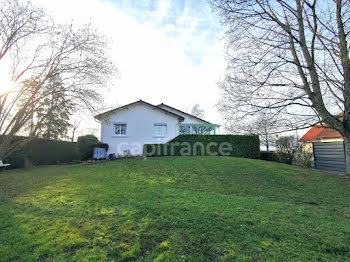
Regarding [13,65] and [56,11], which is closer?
[13,65]

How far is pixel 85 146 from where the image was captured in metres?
17.0

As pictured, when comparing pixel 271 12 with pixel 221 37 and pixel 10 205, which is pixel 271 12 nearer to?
pixel 221 37

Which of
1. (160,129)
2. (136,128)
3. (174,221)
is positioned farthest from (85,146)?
(174,221)

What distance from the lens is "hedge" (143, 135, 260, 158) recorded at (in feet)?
50.9

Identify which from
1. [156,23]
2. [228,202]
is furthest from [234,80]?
[228,202]

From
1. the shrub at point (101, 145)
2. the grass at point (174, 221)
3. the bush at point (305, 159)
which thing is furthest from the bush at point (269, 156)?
the shrub at point (101, 145)

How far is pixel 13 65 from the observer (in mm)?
7785

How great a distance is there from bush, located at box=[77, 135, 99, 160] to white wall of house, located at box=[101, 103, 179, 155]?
51.2 inches

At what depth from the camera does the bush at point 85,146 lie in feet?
55.6

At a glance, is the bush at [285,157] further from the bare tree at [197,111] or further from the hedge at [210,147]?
the bare tree at [197,111]

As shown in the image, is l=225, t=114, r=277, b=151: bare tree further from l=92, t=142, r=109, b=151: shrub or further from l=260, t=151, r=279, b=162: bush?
l=92, t=142, r=109, b=151: shrub

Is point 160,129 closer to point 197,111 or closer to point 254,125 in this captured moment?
point 254,125

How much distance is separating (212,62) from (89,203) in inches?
337

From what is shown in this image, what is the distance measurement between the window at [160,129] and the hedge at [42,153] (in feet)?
25.6
